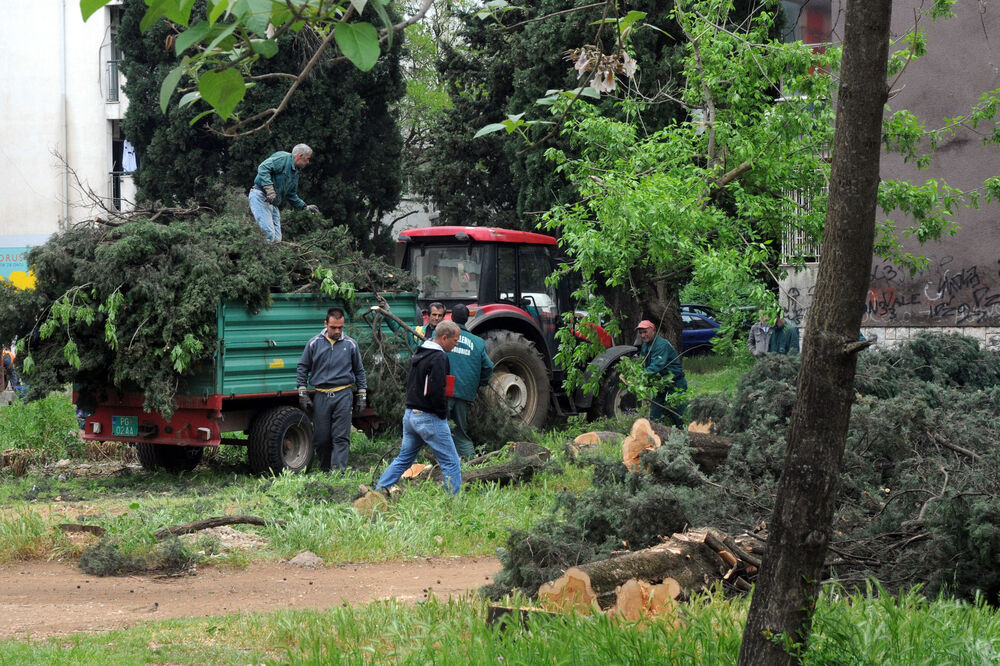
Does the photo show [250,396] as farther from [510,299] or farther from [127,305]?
[510,299]

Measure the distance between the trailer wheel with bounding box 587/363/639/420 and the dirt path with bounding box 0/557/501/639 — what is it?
6718 millimetres

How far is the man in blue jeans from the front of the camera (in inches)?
358

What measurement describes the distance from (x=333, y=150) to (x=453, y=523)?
58.9ft

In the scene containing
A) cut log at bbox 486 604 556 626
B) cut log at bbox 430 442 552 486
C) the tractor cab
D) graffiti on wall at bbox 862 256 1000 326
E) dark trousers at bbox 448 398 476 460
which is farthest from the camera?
graffiti on wall at bbox 862 256 1000 326

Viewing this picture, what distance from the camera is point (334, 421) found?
36.1 feet

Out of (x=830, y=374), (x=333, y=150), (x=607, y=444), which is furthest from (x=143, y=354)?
(x=333, y=150)

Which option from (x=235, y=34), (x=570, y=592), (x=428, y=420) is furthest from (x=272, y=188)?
(x=235, y=34)

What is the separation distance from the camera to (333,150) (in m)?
25.0

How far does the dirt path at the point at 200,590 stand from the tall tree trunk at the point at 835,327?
3.07 meters

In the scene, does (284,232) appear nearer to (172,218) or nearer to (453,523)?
(172,218)

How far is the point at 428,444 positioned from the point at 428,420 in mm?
214

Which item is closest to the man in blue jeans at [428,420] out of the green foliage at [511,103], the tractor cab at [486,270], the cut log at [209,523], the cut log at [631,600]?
the cut log at [209,523]

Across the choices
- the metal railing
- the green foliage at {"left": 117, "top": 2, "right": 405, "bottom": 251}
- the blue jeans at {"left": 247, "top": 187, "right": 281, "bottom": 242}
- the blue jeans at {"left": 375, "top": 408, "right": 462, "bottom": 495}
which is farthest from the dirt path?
the metal railing

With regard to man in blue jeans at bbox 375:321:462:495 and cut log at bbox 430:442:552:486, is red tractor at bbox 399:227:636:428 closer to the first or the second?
cut log at bbox 430:442:552:486
